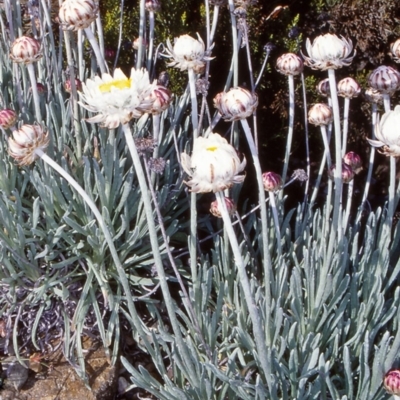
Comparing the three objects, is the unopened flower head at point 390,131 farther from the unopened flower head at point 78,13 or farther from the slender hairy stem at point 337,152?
the unopened flower head at point 78,13

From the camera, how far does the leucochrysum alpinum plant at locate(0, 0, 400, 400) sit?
161cm

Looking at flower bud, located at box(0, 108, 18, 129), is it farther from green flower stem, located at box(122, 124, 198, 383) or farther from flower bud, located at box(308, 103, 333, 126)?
flower bud, located at box(308, 103, 333, 126)

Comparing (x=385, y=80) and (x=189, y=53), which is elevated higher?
(x=189, y=53)

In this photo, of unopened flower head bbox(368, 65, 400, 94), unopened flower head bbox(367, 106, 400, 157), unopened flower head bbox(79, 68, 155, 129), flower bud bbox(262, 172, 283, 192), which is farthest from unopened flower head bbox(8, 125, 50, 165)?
unopened flower head bbox(368, 65, 400, 94)

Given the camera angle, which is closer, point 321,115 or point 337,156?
point 337,156

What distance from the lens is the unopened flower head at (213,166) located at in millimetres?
1332

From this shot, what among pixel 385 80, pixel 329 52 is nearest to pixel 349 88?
pixel 385 80

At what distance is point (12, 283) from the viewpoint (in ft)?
7.20

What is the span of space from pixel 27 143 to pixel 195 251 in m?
0.66

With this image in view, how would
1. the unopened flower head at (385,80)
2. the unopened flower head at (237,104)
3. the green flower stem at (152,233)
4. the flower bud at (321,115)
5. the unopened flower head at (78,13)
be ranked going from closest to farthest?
the green flower stem at (152,233) → the unopened flower head at (237,104) → the unopened flower head at (78,13) → the unopened flower head at (385,80) → the flower bud at (321,115)

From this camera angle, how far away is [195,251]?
1.95 m

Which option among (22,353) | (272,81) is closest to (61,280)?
(22,353)

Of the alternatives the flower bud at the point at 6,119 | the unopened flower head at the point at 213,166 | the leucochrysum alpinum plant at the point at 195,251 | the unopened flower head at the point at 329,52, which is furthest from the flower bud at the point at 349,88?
the flower bud at the point at 6,119

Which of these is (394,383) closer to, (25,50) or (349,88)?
(349,88)
